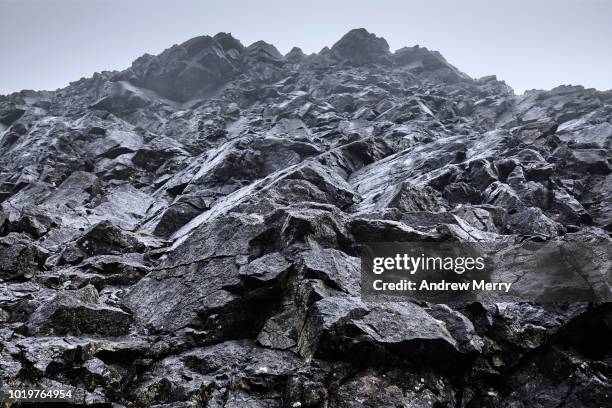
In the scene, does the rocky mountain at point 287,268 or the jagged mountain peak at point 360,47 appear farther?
the jagged mountain peak at point 360,47

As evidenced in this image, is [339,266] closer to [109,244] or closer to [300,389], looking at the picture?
[300,389]

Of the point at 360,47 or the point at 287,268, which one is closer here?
the point at 287,268

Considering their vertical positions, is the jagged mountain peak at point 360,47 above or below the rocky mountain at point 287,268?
above

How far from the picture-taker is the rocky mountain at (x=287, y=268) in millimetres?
10320

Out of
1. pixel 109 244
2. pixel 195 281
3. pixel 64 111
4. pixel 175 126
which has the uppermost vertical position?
pixel 64 111

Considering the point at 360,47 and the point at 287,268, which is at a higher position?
the point at 360,47

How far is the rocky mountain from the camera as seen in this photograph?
10320mm

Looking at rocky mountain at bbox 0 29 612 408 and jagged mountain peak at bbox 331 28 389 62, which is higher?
jagged mountain peak at bbox 331 28 389 62

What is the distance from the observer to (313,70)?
8656 cm

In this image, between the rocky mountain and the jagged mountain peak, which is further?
the jagged mountain peak

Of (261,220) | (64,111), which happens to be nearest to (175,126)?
(64,111)

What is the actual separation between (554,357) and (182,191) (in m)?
32.6

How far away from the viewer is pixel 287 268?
1380cm

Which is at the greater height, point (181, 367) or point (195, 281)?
point (195, 281)
